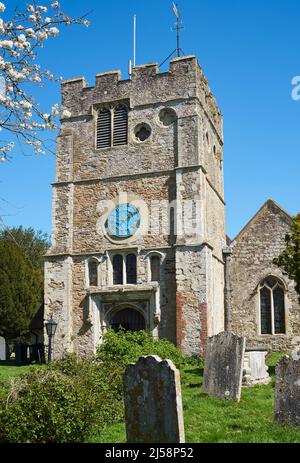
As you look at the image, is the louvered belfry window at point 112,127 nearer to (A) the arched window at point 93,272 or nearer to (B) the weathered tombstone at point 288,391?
(A) the arched window at point 93,272

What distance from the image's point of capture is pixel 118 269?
23.1 m

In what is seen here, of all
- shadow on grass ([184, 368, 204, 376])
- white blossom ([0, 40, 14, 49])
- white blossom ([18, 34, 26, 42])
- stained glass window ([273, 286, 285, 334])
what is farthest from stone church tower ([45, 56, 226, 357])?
white blossom ([0, 40, 14, 49])

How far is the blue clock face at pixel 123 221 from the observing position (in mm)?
23078

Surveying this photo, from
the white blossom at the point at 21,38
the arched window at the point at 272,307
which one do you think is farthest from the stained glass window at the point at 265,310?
the white blossom at the point at 21,38

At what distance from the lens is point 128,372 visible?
24.9 ft

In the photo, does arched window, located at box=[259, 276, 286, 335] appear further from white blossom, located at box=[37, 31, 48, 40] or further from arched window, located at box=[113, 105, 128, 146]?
white blossom, located at box=[37, 31, 48, 40]

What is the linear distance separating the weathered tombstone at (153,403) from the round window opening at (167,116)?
56.2 feet

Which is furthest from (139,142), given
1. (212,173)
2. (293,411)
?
(293,411)

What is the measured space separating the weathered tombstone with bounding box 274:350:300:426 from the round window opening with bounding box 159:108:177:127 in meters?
15.8
